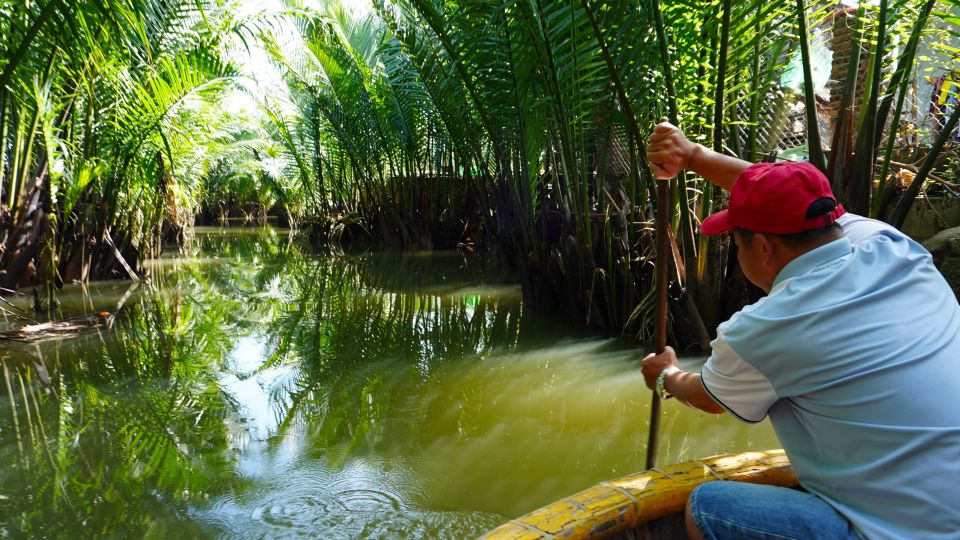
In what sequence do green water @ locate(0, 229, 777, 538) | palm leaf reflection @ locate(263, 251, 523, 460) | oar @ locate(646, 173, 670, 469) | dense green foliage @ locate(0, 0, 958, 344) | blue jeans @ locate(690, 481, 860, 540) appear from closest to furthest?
blue jeans @ locate(690, 481, 860, 540) → oar @ locate(646, 173, 670, 469) → green water @ locate(0, 229, 777, 538) → palm leaf reflection @ locate(263, 251, 523, 460) → dense green foliage @ locate(0, 0, 958, 344)

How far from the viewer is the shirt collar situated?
1181 mm

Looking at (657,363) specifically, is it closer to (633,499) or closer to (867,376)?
(633,499)

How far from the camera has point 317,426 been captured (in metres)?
3.21

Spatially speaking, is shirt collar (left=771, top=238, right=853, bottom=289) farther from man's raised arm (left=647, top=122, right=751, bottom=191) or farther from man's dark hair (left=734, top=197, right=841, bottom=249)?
man's raised arm (left=647, top=122, right=751, bottom=191)

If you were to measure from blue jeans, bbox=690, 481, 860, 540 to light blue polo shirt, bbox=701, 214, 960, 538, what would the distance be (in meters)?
0.03

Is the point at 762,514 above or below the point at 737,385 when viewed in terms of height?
below

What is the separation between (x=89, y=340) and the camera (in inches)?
203

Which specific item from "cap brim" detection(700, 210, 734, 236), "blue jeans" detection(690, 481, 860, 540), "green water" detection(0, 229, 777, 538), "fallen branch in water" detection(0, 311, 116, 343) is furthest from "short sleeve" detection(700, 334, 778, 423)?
"fallen branch in water" detection(0, 311, 116, 343)

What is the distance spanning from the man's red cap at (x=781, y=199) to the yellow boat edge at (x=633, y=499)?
2.51 ft

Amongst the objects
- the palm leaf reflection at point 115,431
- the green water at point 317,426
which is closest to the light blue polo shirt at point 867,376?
the green water at point 317,426

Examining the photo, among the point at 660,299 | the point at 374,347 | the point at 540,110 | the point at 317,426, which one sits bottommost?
the point at 317,426

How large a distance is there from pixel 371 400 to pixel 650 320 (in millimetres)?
2136

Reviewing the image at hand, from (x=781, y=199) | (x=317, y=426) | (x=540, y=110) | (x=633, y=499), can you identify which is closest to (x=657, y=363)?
(x=633, y=499)

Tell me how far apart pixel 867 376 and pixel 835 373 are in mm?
47
